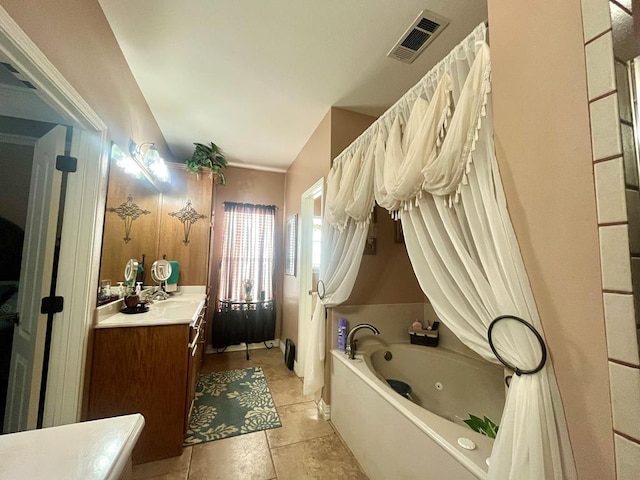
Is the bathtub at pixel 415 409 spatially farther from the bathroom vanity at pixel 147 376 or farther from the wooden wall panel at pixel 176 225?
the wooden wall panel at pixel 176 225

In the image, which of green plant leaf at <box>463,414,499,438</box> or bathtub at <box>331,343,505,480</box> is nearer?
bathtub at <box>331,343,505,480</box>

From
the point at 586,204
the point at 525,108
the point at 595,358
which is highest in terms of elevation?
the point at 525,108

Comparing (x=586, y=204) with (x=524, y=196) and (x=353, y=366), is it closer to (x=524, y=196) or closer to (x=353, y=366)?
(x=524, y=196)

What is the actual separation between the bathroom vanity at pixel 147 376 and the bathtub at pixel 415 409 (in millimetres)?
1160

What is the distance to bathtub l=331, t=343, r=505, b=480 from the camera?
1.05 m

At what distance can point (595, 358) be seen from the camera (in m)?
0.58

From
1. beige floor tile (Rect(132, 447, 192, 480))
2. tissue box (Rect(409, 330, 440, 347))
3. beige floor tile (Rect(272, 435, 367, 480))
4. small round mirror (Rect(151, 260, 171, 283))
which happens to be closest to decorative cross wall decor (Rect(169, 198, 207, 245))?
small round mirror (Rect(151, 260, 171, 283))

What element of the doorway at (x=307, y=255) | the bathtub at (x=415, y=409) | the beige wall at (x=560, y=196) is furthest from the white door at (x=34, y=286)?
the beige wall at (x=560, y=196)

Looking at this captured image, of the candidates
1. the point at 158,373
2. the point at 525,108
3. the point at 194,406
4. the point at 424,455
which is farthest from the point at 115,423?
the point at 194,406

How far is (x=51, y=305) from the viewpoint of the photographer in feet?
4.50

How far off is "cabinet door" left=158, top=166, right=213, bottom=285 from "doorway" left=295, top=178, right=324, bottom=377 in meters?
1.20

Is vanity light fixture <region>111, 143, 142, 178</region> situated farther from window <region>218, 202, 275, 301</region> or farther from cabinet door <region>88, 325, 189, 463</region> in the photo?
window <region>218, 202, 275, 301</region>

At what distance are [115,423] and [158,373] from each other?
113cm

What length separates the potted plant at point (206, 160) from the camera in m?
3.03
